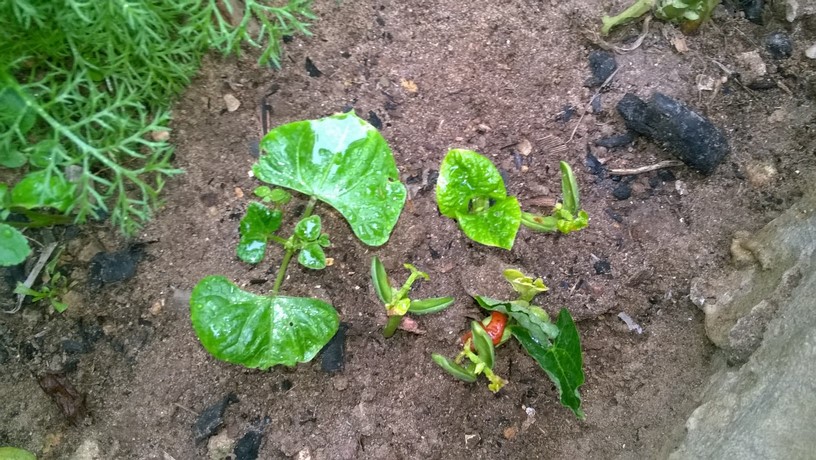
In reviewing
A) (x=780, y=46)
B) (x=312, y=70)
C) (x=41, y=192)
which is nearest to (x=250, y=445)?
(x=41, y=192)

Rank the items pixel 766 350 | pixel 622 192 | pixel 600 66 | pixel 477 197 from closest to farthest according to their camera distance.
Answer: pixel 766 350
pixel 477 197
pixel 622 192
pixel 600 66

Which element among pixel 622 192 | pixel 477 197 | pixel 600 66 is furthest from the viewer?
pixel 600 66

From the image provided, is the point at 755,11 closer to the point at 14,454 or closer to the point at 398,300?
the point at 398,300

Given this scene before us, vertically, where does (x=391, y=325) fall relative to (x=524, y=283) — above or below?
below

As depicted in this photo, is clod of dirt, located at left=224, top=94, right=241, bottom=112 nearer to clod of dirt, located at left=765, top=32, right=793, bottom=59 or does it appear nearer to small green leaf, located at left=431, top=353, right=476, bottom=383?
small green leaf, located at left=431, top=353, right=476, bottom=383

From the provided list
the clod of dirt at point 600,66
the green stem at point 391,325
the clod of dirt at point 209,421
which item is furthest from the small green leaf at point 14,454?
the clod of dirt at point 600,66

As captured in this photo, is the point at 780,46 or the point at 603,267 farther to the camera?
the point at 780,46

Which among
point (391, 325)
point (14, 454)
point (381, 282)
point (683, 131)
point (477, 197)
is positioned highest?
point (683, 131)
